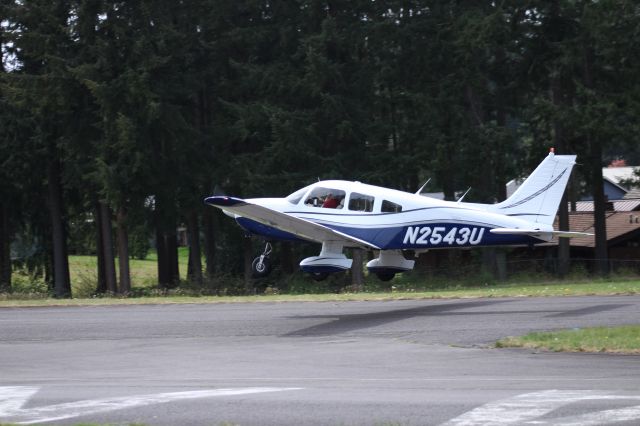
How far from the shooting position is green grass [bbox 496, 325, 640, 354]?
49.9 feet

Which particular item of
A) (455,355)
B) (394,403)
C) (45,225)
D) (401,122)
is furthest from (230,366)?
(45,225)

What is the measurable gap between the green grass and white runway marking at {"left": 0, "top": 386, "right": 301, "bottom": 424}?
496 cm

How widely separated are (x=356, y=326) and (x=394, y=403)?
876 cm

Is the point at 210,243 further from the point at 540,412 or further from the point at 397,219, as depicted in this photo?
the point at 540,412

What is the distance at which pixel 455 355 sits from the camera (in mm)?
15523

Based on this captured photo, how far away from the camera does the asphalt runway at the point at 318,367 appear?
1086 cm

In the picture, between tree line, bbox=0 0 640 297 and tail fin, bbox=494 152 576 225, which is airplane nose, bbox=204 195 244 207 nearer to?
tail fin, bbox=494 152 576 225

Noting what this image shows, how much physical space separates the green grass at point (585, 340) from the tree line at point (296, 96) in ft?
79.4

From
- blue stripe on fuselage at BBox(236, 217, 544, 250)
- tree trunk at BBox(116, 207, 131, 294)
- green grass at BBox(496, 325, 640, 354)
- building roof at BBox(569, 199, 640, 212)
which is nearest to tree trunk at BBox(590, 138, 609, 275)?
blue stripe on fuselage at BBox(236, 217, 544, 250)

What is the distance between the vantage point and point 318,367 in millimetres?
15008

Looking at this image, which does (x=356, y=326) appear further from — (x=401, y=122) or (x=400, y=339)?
(x=401, y=122)

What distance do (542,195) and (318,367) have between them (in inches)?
458

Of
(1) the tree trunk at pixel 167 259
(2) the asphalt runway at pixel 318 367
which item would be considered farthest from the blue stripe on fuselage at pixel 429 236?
(1) the tree trunk at pixel 167 259

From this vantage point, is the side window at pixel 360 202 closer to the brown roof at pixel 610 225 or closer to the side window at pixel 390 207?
the side window at pixel 390 207
